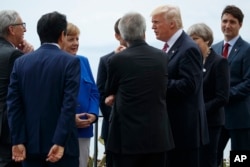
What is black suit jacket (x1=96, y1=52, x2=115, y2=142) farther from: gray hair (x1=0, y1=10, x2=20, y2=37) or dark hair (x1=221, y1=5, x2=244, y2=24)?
dark hair (x1=221, y1=5, x2=244, y2=24)

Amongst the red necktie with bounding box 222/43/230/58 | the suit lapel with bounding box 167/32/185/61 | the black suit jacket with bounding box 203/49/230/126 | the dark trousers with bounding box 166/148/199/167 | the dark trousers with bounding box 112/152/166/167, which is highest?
the suit lapel with bounding box 167/32/185/61

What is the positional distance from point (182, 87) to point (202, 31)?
32.2 inches

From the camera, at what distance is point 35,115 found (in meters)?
3.07

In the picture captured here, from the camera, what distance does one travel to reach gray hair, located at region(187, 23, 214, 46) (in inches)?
163

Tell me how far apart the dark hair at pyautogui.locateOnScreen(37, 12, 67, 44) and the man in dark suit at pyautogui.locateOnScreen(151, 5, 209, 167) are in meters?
0.79

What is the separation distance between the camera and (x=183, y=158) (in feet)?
12.0

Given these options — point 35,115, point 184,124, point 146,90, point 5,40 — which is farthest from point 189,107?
point 5,40

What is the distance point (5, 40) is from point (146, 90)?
1.08m

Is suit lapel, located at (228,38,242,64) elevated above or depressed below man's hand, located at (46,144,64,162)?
above

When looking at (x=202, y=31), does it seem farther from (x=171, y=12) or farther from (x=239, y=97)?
(x=239, y=97)

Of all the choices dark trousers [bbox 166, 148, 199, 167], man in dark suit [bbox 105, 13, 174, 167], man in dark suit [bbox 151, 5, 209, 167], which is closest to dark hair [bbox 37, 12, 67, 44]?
man in dark suit [bbox 105, 13, 174, 167]

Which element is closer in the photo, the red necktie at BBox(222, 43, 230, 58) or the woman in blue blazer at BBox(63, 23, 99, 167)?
the woman in blue blazer at BBox(63, 23, 99, 167)

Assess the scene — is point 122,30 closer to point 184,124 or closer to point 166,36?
point 166,36

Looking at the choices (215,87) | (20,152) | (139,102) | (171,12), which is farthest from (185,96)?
(20,152)
